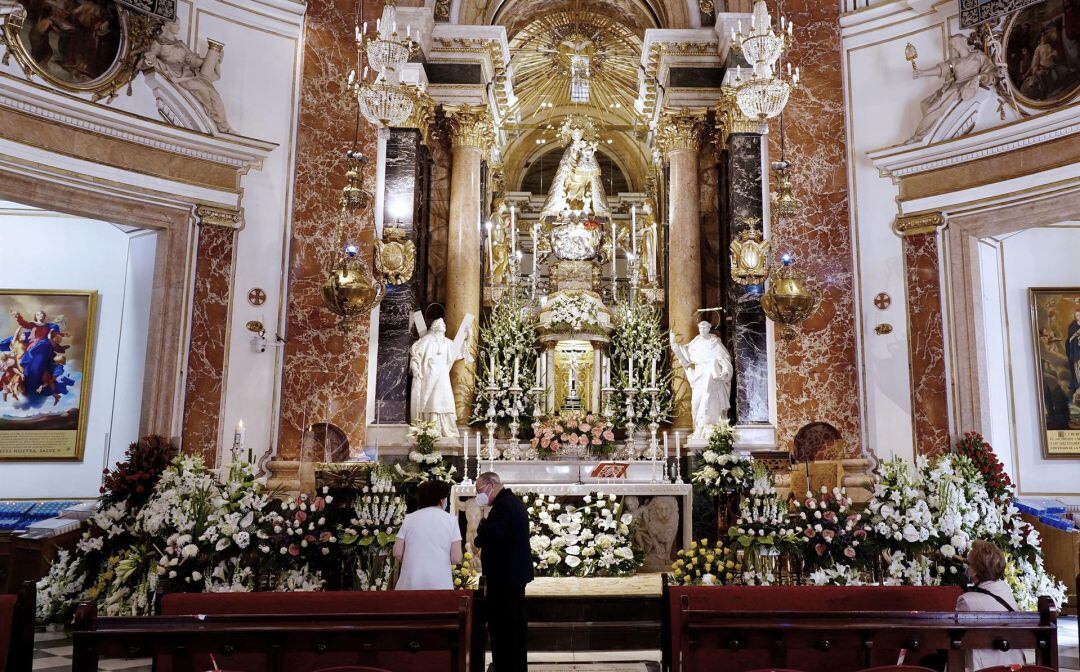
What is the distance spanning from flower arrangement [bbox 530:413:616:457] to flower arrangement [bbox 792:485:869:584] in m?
3.89

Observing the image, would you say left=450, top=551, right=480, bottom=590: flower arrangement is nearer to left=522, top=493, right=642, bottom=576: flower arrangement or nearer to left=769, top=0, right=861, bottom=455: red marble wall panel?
left=522, top=493, right=642, bottom=576: flower arrangement

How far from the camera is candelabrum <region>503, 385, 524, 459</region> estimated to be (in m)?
11.1

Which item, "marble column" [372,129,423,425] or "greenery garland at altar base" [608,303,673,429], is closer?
"marble column" [372,129,423,425]

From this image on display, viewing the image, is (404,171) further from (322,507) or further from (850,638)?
(850,638)

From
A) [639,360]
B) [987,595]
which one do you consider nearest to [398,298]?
[639,360]

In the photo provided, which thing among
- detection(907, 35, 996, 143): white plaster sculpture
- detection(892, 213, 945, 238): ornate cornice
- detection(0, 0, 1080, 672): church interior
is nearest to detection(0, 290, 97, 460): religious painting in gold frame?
detection(0, 0, 1080, 672): church interior

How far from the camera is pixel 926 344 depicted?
1085 centimetres

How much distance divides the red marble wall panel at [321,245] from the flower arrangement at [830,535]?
6364 millimetres

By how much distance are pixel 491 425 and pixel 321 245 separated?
11.1 ft

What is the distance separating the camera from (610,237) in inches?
550

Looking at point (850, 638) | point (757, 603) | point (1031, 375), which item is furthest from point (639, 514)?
point (1031, 375)

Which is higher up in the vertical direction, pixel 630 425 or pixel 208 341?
pixel 208 341

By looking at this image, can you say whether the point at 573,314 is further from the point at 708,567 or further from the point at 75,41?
the point at 75,41

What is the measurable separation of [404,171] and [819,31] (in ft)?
20.4
